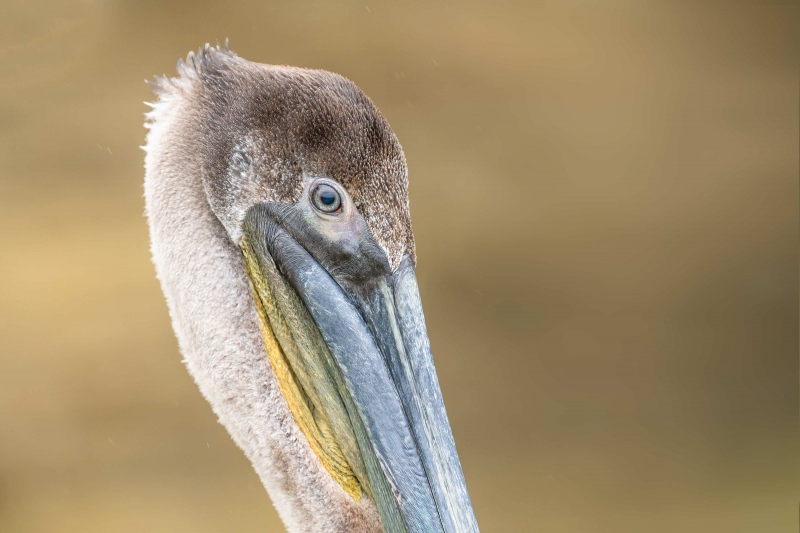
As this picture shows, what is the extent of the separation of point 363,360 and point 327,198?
25cm


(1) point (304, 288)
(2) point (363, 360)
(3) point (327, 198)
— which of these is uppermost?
A: (3) point (327, 198)

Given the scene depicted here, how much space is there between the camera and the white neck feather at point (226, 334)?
4.47 ft

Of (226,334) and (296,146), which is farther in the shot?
(226,334)

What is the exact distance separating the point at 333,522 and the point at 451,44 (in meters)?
3.26

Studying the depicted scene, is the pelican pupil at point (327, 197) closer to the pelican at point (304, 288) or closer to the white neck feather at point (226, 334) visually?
the pelican at point (304, 288)

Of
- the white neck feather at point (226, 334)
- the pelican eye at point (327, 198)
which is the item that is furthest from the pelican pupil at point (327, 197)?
the white neck feather at point (226, 334)

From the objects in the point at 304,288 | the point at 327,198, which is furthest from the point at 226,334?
the point at 327,198

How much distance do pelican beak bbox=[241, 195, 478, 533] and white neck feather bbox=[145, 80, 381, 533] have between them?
39mm

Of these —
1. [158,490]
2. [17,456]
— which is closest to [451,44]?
[158,490]

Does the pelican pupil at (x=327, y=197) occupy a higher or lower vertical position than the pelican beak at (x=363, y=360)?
higher

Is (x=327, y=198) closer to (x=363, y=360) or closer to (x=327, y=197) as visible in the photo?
(x=327, y=197)

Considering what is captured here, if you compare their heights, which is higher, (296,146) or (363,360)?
(296,146)

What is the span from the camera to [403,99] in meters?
4.20

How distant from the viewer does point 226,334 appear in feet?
4.57
